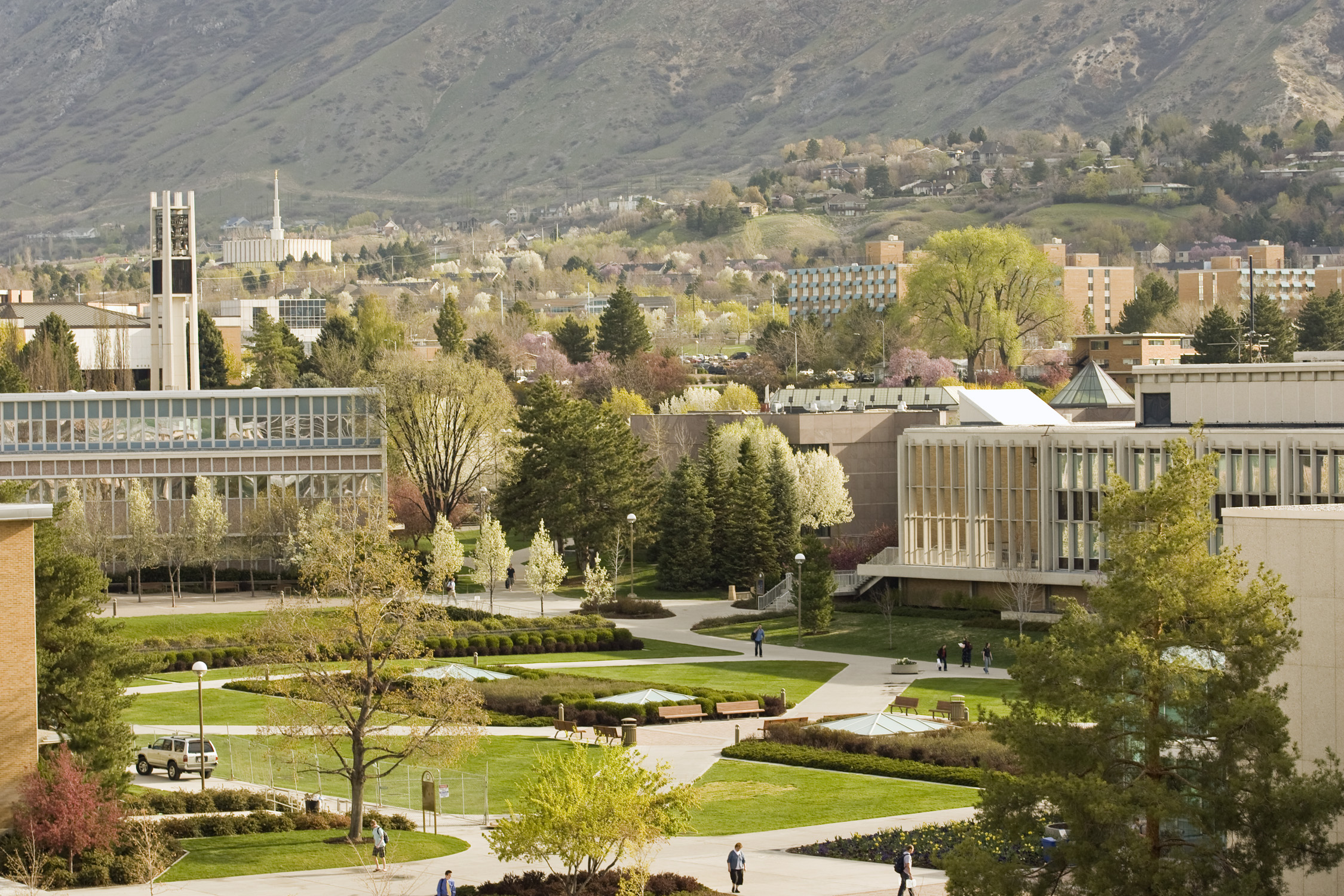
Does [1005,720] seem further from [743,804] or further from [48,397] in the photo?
[48,397]

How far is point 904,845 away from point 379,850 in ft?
32.2

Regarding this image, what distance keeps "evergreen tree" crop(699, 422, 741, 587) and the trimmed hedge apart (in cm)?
3171

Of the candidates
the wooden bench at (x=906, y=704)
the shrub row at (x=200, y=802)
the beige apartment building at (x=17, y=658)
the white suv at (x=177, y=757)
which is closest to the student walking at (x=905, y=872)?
the shrub row at (x=200, y=802)

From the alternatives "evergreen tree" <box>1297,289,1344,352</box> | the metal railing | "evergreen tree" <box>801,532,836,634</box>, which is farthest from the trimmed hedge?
"evergreen tree" <box>1297,289,1344,352</box>

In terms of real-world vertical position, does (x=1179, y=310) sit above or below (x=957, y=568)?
above

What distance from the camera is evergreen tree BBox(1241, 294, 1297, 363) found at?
115375 mm

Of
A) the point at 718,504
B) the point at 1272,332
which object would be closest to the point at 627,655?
the point at 718,504

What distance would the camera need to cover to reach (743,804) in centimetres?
4225

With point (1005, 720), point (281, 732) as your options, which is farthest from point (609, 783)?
point (281, 732)

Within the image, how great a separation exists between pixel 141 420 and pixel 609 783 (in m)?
58.6

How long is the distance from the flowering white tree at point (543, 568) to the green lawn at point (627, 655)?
6.94 meters

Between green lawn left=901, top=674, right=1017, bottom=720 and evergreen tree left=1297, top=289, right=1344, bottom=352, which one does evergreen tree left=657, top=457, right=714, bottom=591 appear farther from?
evergreen tree left=1297, top=289, right=1344, bottom=352

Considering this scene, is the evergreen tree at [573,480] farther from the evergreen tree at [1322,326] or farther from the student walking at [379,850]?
the evergreen tree at [1322,326]

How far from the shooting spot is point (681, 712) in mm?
53094
